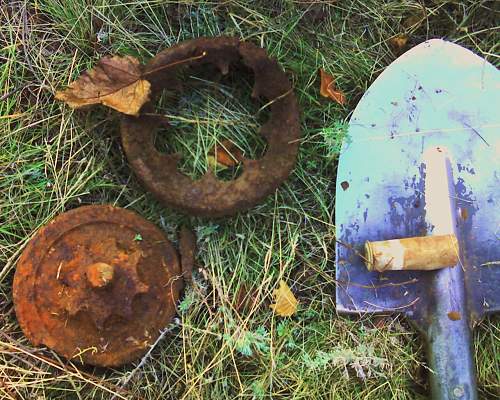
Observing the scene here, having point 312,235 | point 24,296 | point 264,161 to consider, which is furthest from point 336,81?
point 24,296

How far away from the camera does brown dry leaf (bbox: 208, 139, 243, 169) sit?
6.09 feet

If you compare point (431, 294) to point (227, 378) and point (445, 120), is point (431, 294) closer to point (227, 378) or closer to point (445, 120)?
point (445, 120)

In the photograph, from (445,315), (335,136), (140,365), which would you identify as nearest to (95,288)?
(140,365)

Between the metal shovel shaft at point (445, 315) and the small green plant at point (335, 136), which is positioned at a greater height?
the small green plant at point (335, 136)

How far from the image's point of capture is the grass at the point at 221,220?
1809 mm

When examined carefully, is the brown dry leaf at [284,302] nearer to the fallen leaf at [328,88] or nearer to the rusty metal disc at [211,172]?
the rusty metal disc at [211,172]

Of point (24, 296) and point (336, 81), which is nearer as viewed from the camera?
point (24, 296)

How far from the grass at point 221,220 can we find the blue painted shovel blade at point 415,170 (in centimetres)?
8

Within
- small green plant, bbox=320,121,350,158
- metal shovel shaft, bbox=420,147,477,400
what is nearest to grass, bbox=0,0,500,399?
small green plant, bbox=320,121,350,158

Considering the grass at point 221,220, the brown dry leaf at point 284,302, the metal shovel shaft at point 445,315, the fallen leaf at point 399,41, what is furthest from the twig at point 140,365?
the fallen leaf at point 399,41

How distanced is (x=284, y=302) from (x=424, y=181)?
1.86 feet

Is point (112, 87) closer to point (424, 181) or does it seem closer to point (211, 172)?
point (211, 172)

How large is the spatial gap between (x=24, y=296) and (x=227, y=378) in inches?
25.2

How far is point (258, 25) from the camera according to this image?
191 cm
